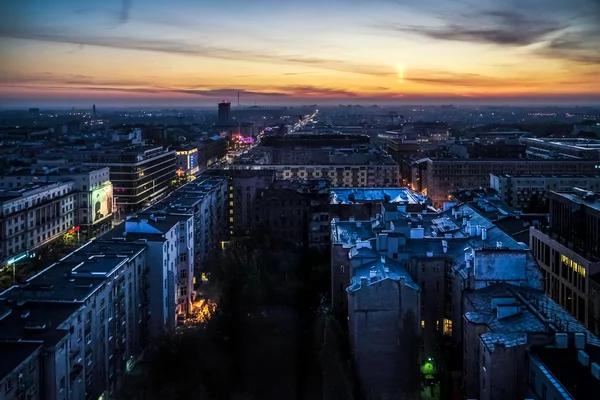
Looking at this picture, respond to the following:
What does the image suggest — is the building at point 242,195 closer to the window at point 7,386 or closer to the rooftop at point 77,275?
the rooftop at point 77,275

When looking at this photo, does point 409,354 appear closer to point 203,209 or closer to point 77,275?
point 77,275

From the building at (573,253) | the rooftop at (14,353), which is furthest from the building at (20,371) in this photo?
the building at (573,253)

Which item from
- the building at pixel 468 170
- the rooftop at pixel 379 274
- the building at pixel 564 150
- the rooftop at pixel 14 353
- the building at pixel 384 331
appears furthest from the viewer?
the building at pixel 564 150

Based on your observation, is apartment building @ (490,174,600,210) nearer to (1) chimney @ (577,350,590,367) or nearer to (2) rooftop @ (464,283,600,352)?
(2) rooftop @ (464,283,600,352)

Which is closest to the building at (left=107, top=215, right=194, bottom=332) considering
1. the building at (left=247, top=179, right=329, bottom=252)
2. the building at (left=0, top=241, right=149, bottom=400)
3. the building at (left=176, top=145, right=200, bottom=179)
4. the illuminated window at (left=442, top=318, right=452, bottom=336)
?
the building at (left=0, top=241, right=149, bottom=400)

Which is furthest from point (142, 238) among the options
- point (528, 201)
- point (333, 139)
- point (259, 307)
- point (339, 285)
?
point (333, 139)

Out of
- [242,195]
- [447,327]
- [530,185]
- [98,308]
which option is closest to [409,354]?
[447,327]

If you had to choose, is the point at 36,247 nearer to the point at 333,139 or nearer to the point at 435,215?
the point at 435,215
